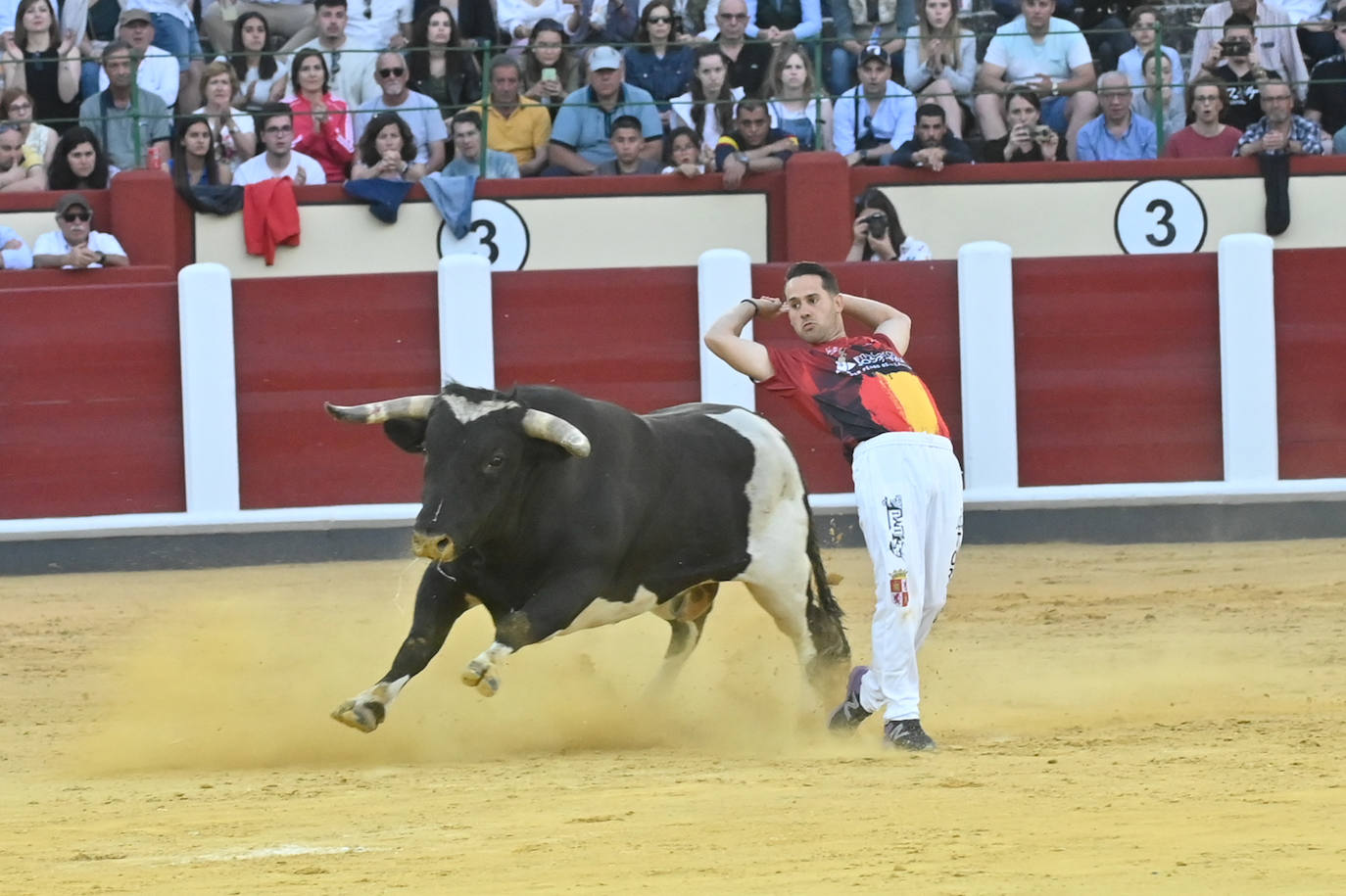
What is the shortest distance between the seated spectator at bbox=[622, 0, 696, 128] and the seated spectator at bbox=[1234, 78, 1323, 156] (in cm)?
337

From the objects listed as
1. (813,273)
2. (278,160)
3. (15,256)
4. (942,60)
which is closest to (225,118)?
(278,160)

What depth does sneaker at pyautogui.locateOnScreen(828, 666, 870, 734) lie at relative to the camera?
626cm

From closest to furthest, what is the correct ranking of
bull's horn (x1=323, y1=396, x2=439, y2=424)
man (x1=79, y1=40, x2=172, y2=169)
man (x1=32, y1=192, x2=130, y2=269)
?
bull's horn (x1=323, y1=396, x2=439, y2=424) < man (x1=32, y1=192, x2=130, y2=269) < man (x1=79, y1=40, x2=172, y2=169)

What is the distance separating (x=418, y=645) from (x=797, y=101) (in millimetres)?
7141

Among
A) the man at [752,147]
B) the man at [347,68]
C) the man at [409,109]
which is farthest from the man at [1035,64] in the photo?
the man at [347,68]

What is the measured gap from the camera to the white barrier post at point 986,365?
11.7m

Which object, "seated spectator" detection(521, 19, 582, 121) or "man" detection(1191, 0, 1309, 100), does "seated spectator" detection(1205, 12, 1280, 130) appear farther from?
"seated spectator" detection(521, 19, 582, 121)

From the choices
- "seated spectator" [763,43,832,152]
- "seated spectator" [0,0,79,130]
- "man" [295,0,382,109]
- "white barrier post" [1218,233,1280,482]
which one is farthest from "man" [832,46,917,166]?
"seated spectator" [0,0,79,130]

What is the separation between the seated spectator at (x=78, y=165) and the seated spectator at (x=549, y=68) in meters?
2.53

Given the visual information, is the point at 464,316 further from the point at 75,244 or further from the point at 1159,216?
the point at 1159,216

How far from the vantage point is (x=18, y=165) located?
12547 millimetres

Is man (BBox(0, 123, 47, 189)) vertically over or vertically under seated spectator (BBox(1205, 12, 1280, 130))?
under

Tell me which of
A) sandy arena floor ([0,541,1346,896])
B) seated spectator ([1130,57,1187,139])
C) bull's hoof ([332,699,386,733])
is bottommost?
sandy arena floor ([0,541,1346,896])

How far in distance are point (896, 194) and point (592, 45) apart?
2.00m
